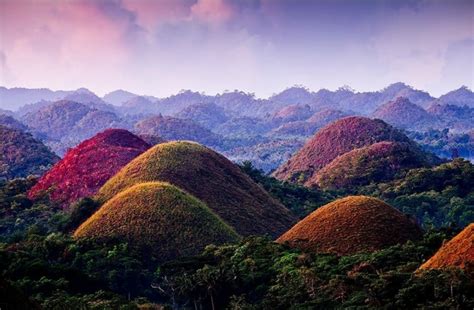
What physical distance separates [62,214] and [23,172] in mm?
45406

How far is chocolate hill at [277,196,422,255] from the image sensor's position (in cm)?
3659

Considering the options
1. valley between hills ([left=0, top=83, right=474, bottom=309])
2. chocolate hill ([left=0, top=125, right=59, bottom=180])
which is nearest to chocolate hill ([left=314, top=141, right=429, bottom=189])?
valley between hills ([left=0, top=83, right=474, bottom=309])

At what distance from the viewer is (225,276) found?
30984mm

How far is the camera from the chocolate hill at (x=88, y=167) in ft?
191

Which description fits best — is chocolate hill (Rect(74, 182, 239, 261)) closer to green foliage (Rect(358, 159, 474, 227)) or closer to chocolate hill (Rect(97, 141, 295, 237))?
chocolate hill (Rect(97, 141, 295, 237))

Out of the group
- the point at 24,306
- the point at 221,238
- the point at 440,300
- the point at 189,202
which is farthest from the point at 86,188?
the point at 440,300

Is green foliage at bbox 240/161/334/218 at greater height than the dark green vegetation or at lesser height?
greater

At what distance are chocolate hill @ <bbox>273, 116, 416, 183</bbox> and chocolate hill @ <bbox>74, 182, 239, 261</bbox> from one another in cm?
5504

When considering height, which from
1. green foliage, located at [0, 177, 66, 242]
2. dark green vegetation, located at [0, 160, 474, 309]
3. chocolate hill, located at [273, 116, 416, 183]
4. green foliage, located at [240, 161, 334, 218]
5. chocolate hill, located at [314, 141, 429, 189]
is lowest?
dark green vegetation, located at [0, 160, 474, 309]

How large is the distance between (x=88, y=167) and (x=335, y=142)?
53403 millimetres

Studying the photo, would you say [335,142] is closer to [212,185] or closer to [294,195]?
[294,195]

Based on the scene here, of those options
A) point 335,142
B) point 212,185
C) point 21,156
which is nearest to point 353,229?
point 212,185

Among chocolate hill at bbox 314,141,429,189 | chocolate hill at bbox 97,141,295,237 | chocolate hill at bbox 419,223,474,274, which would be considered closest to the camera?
chocolate hill at bbox 419,223,474,274

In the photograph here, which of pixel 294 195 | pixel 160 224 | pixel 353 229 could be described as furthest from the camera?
pixel 294 195
